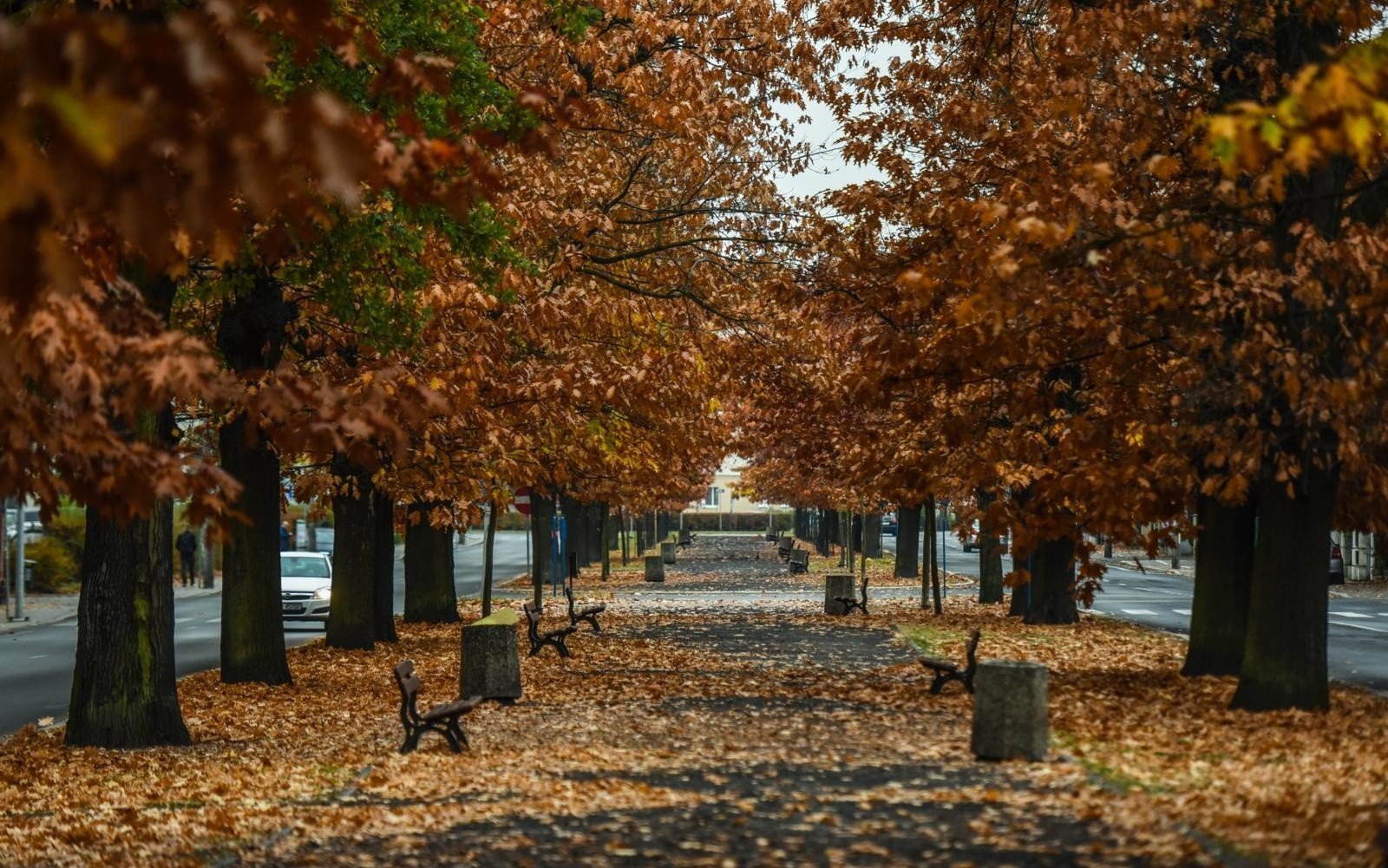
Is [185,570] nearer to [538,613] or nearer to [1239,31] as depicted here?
[538,613]

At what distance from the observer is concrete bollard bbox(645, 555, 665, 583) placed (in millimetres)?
52469

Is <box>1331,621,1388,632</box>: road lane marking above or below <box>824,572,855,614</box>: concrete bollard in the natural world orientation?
below

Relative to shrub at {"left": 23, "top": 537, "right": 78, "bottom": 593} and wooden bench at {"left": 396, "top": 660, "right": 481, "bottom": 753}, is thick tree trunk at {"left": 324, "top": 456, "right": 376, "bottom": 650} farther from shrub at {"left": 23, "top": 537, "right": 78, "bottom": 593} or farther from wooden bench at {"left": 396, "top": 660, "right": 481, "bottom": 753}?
shrub at {"left": 23, "top": 537, "right": 78, "bottom": 593}

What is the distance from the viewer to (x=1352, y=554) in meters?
50.5

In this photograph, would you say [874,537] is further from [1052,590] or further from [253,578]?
[253,578]

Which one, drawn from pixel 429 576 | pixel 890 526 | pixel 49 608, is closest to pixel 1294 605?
pixel 429 576

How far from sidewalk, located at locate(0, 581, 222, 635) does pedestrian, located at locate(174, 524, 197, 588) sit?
1.54ft

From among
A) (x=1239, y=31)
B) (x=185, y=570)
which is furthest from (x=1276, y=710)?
(x=185, y=570)

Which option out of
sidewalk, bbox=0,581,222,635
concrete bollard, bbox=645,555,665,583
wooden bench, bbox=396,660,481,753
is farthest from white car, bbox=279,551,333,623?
→ wooden bench, bbox=396,660,481,753

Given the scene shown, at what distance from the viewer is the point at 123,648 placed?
575 inches

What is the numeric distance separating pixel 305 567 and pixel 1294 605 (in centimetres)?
2433

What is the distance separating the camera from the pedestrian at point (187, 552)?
52062mm

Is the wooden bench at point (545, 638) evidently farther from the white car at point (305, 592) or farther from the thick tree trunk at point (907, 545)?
the thick tree trunk at point (907, 545)

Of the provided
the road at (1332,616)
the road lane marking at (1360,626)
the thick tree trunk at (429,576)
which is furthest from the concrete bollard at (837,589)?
the road lane marking at (1360,626)
